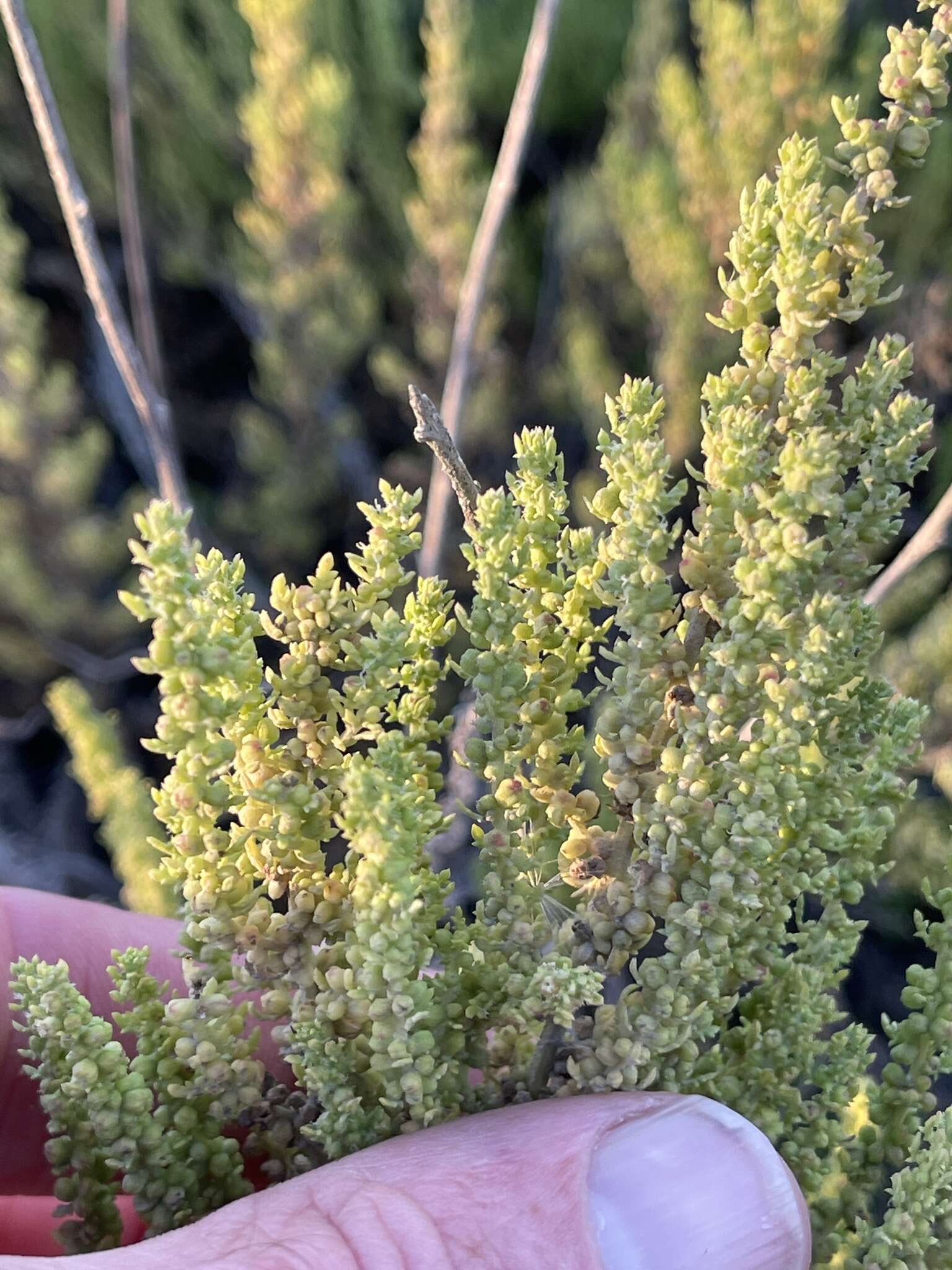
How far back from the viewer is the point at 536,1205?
547mm

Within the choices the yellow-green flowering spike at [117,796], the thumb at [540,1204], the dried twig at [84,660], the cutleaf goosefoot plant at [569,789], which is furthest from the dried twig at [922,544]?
the dried twig at [84,660]

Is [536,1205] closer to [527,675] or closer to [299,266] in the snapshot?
[527,675]

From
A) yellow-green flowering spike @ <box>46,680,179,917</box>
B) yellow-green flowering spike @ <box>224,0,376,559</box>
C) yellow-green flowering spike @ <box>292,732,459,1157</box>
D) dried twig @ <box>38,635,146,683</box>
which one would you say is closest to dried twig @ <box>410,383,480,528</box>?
yellow-green flowering spike @ <box>292,732,459,1157</box>

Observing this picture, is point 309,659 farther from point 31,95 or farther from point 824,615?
point 31,95

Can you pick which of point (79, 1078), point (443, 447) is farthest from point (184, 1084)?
point (443, 447)

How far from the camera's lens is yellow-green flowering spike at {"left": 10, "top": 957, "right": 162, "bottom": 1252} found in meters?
0.48

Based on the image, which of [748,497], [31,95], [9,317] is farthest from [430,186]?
[748,497]

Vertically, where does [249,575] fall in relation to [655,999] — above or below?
above

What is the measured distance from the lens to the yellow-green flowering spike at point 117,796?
1028mm

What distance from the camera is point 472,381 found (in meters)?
1.36

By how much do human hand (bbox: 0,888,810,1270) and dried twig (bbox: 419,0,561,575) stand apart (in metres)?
0.42

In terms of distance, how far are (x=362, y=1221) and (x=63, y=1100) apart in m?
0.16

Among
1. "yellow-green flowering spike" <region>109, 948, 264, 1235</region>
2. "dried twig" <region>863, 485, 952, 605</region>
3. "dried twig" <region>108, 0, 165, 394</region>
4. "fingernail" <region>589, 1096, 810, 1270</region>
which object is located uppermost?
"dried twig" <region>108, 0, 165, 394</region>

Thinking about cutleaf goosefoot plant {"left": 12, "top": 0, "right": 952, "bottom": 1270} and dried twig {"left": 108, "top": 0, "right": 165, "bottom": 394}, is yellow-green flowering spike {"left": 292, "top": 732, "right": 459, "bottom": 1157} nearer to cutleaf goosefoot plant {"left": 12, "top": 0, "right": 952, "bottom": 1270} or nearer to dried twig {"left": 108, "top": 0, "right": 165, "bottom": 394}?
cutleaf goosefoot plant {"left": 12, "top": 0, "right": 952, "bottom": 1270}
